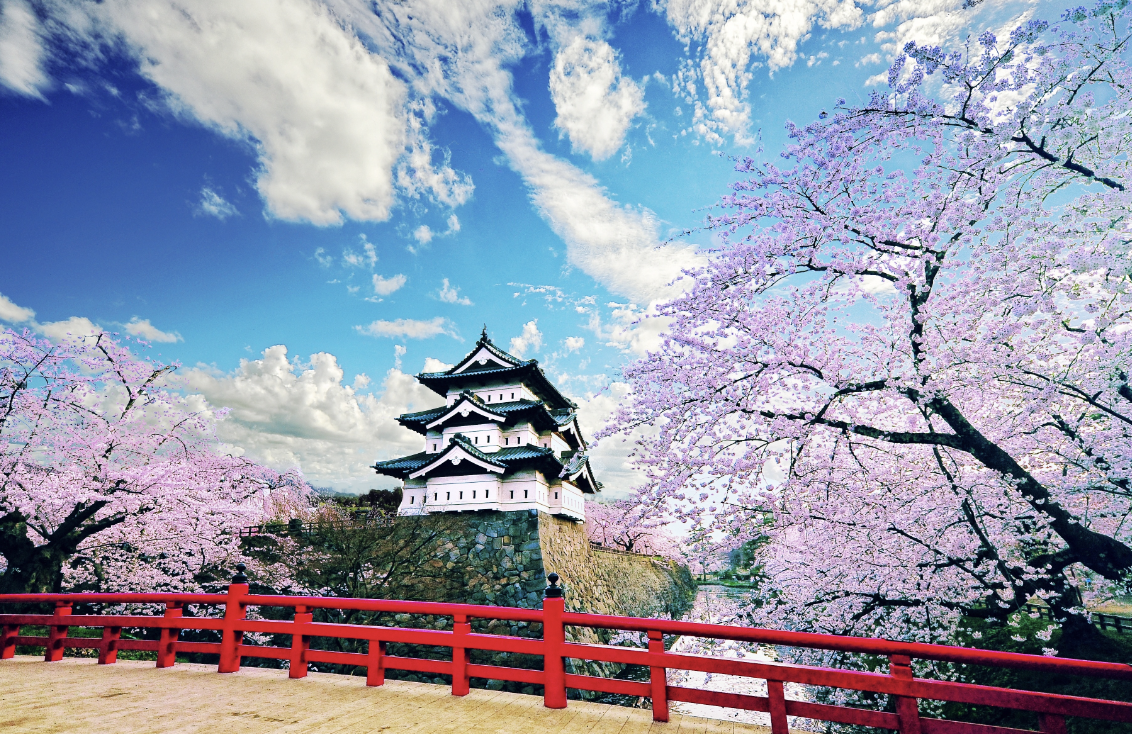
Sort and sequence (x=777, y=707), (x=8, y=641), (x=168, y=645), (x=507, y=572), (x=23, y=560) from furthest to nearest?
(x=507, y=572), (x=23, y=560), (x=8, y=641), (x=168, y=645), (x=777, y=707)

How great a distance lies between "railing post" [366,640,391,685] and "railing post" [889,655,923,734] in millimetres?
4811

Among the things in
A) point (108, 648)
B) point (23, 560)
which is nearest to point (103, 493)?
point (23, 560)

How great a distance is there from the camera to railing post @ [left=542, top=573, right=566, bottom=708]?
4.48 metres

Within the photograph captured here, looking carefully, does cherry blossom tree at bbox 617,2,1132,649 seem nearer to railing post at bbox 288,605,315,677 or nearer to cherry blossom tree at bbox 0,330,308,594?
railing post at bbox 288,605,315,677

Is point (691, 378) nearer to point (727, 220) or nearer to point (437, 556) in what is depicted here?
point (727, 220)

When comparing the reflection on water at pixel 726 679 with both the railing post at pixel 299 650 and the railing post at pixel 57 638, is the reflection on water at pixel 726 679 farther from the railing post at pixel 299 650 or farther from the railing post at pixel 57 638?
the railing post at pixel 57 638

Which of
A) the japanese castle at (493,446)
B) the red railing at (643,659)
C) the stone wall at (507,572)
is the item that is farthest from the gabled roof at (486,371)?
the red railing at (643,659)

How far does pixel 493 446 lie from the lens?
22094 millimetres

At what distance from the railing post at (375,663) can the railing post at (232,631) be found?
1.84 metres

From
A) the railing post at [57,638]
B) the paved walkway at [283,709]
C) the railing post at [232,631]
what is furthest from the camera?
the railing post at [57,638]

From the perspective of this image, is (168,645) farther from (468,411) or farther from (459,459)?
(468,411)

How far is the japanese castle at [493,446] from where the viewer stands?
65.8 ft

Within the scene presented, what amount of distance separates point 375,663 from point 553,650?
2103mm

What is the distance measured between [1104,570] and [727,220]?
604 centimetres
